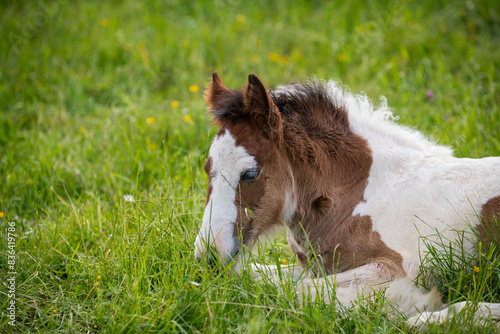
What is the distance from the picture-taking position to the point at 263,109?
2574mm

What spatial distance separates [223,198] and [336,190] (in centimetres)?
75

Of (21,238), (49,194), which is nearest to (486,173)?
(21,238)

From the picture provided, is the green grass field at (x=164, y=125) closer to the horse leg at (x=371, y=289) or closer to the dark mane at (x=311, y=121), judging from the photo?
the horse leg at (x=371, y=289)

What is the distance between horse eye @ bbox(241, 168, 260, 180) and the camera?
2543mm

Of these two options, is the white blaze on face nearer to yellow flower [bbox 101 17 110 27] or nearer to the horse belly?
the horse belly

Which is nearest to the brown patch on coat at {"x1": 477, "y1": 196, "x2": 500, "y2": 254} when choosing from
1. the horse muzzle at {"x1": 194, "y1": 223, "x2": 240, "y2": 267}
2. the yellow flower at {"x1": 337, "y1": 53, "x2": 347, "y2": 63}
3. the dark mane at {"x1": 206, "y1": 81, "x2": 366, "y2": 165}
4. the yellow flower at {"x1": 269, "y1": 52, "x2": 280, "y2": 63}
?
the dark mane at {"x1": 206, "y1": 81, "x2": 366, "y2": 165}

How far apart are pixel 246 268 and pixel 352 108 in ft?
4.27

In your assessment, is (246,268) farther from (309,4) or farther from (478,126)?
(309,4)

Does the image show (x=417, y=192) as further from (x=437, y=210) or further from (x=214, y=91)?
(x=214, y=91)

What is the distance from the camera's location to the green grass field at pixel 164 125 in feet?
7.64

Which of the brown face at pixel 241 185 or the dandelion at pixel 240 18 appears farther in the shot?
the dandelion at pixel 240 18

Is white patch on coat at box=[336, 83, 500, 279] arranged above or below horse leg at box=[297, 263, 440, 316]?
above

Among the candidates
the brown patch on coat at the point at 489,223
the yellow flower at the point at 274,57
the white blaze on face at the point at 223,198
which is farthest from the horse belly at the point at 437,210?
the yellow flower at the point at 274,57

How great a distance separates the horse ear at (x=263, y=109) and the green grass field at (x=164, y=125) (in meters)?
0.78
